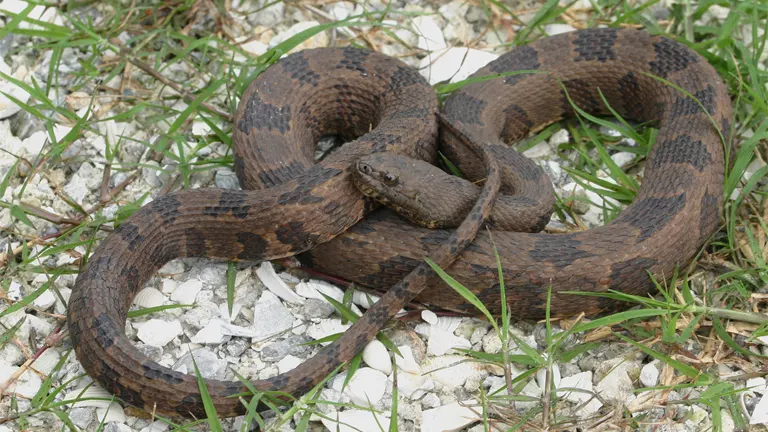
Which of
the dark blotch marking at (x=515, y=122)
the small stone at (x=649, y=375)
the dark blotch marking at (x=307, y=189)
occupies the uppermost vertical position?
the dark blotch marking at (x=515, y=122)

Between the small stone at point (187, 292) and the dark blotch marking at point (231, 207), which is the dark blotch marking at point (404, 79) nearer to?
the dark blotch marking at point (231, 207)

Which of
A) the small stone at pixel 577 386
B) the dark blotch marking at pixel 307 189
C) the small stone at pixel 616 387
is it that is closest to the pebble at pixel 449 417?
the small stone at pixel 577 386

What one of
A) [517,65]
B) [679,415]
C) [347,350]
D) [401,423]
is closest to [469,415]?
[401,423]

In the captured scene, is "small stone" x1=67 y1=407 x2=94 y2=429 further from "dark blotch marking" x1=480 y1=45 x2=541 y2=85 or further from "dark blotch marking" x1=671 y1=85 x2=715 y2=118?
"dark blotch marking" x1=671 y1=85 x2=715 y2=118

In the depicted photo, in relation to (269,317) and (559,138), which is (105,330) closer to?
(269,317)

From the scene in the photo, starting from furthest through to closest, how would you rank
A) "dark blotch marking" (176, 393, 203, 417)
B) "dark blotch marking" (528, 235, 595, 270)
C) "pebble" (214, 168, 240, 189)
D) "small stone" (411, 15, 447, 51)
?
"small stone" (411, 15, 447, 51) → "pebble" (214, 168, 240, 189) → "dark blotch marking" (528, 235, 595, 270) → "dark blotch marking" (176, 393, 203, 417)

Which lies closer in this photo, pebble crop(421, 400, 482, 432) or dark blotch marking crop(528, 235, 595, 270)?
pebble crop(421, 400, 482, 432)

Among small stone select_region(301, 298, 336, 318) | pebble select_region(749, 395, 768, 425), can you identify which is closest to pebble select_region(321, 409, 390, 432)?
small stone select_region(301, 298, 336, 318)
